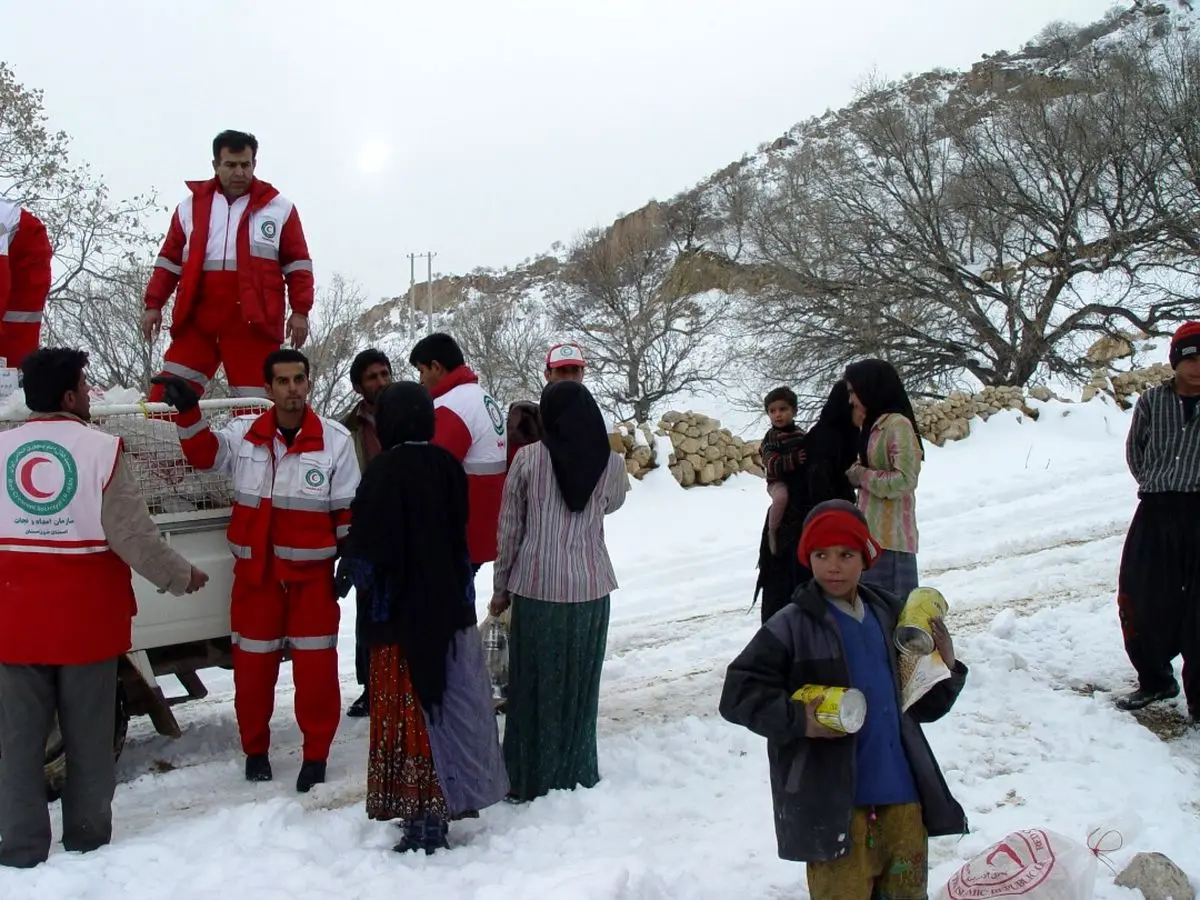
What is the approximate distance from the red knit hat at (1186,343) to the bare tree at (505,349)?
78.7 feet

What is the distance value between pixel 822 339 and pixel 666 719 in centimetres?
1693

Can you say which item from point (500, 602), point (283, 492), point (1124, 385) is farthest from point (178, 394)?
point (1124, 385)

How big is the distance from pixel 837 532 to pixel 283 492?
8.85 feet

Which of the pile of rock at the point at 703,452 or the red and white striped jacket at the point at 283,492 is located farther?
the pile of rock at the point at 703,452

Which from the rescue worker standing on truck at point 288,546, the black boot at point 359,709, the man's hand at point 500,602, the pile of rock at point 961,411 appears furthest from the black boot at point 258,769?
the pile of rock at point 961,411

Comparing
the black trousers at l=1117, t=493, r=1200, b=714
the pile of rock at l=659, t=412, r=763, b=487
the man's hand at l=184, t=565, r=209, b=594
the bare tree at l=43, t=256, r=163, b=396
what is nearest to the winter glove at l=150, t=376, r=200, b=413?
the man's hand at l=184, t=565, r=209, b=594

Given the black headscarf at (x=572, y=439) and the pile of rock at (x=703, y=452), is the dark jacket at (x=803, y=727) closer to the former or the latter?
the black headscarf at (x=572, y=439)

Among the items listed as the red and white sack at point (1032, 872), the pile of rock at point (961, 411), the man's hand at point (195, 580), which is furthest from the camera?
the pile of rock at point (961, 411)

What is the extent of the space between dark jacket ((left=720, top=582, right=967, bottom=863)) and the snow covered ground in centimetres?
77

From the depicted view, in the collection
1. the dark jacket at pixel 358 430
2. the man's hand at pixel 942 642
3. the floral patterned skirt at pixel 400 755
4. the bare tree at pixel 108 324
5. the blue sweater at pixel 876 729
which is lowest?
the floral patterned skirt at pixel 400 755

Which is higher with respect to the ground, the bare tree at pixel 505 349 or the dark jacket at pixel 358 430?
the bare tree at pixel 505 349

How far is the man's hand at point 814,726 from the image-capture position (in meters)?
2.78

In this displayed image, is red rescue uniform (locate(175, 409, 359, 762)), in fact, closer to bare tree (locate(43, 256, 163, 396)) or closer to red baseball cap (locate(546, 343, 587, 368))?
red baseball cap (locate(546, 343, 587, 368))

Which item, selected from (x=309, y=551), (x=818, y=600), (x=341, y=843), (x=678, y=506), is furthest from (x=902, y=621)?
(x=678, y=506)
